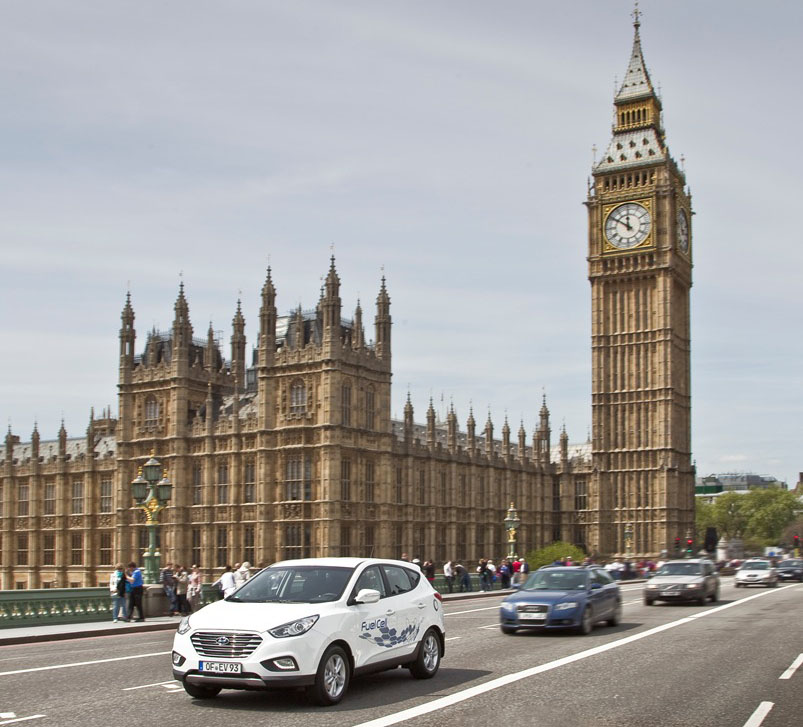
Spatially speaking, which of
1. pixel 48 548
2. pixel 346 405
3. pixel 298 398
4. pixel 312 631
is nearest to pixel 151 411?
pixel 298 398

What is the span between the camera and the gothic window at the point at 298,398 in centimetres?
6212

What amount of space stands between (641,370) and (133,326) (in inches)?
1705

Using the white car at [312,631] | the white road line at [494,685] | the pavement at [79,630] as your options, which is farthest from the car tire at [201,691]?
the pavement at [79,630]

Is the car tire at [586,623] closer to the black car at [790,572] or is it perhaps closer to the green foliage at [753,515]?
the black car at [790,572]

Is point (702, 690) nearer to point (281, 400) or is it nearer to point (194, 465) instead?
point (281, 400)

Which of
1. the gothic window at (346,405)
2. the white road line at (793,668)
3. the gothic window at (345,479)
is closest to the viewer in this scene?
the white road line at (793,668)

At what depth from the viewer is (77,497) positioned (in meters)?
74.4

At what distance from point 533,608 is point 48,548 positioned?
198 ft

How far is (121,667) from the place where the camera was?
1723 centimetres

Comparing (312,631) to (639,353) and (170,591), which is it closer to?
(170,591)

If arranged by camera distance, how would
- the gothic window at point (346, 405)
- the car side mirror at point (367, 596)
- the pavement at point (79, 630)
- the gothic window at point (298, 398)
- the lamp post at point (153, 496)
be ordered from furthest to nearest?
the gothic window at point (298, 398), the gothic window at point (346, 405), the lamp post at point (153, 496), the pavement at point (79, 630), the car side mirror at point (367, 596)

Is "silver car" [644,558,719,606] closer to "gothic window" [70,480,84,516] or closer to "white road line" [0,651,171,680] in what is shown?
"white road line" [0,651,171,680]

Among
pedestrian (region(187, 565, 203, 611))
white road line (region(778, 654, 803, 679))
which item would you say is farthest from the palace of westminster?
white road line (region(778, 654, 803, 679))

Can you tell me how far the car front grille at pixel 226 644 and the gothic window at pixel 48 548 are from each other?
218 feet
